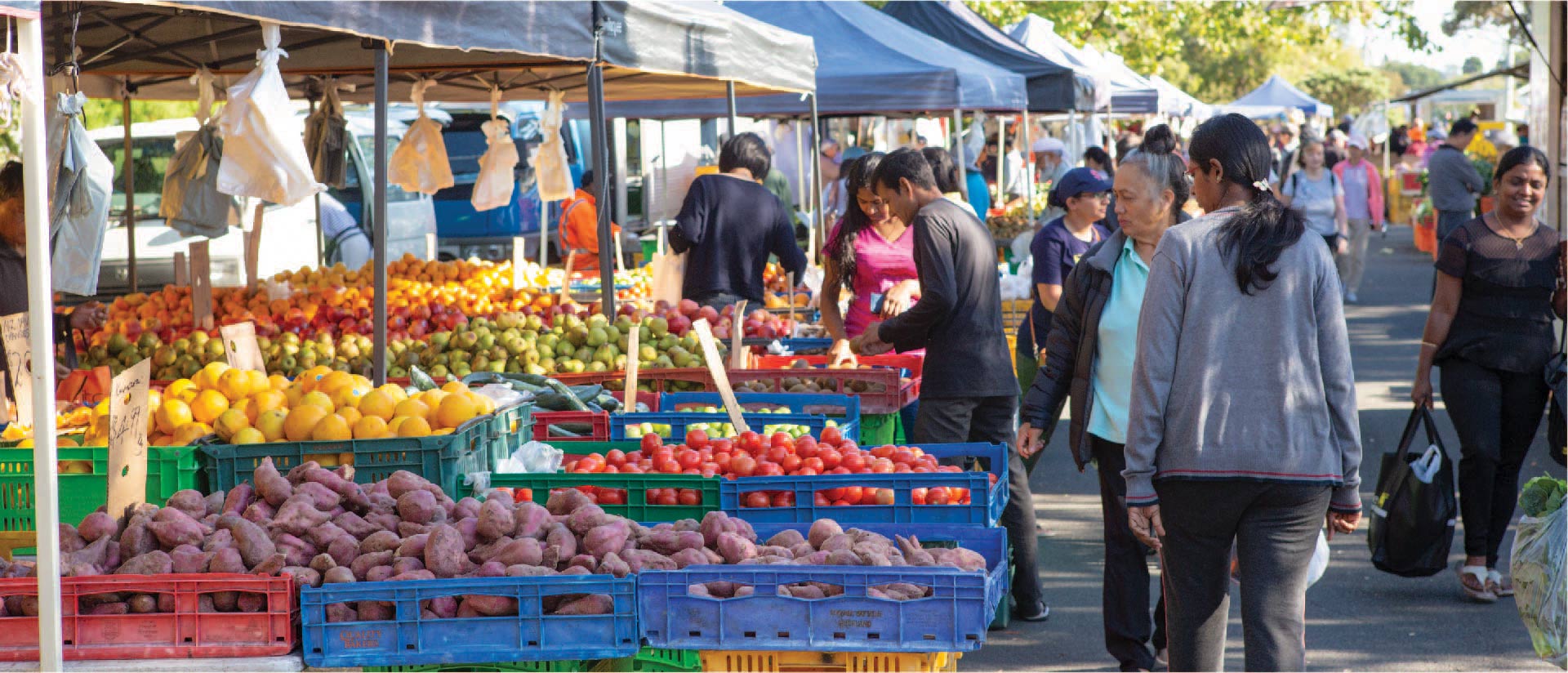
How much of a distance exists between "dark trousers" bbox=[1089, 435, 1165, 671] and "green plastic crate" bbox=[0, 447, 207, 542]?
8.85 feet

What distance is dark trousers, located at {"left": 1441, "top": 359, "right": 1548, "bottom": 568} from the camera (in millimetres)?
5660

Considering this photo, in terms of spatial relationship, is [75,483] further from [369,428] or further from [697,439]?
[697,439]

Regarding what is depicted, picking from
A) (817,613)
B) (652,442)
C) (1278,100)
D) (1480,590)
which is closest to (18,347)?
(652,442)

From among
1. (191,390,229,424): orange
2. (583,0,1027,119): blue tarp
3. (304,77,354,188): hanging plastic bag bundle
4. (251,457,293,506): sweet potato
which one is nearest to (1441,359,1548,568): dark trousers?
(251,457,293,506): sweet potato

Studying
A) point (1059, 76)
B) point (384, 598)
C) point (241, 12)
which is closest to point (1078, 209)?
point (241, 12)

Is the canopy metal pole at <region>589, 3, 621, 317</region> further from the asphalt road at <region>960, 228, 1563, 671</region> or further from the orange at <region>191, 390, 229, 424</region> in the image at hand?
the orange at <region>191, 390, 229, 424</region>

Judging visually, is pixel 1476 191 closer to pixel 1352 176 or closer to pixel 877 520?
pixel 1352 176

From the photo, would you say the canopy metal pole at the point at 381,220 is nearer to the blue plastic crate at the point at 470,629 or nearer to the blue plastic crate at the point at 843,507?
the blue plastic crate at the point at 843,507

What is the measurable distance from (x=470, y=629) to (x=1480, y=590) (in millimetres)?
4478

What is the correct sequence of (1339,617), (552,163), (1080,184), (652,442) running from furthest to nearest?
(552,163), (1080,184), (1339,617), (652,442)

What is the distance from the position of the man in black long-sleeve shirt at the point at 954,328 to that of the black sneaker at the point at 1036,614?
13.1 inches

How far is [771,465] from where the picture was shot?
4129 millimetres

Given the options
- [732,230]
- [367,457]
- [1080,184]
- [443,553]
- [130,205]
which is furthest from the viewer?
[130,205]

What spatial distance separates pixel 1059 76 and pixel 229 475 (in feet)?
36.5
